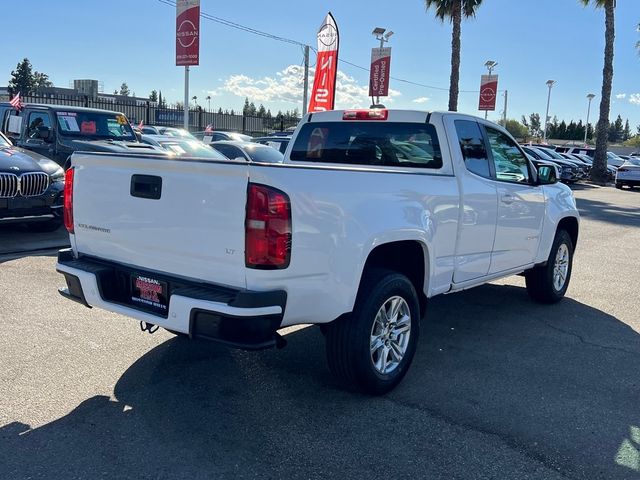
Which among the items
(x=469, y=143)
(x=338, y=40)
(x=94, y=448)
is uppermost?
(x=338, y=40)

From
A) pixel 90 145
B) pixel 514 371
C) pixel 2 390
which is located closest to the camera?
pixel 2 390

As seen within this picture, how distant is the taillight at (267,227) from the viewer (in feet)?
10.5

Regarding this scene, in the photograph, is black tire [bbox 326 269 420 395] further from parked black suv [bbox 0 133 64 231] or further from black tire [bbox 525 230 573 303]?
parked black suv [bbox 0 133 64 231]

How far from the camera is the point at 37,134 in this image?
11.0 metres

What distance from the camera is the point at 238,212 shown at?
323 centimetres

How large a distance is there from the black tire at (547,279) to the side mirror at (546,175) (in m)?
0.71

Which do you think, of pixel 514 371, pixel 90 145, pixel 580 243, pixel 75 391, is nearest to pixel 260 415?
pixel 75 391

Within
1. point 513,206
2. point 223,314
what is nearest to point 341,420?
point 223,314

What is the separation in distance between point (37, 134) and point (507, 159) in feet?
28.9

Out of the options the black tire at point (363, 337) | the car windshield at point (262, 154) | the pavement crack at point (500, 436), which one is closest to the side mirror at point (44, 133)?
the car windshield at point (262, 154)

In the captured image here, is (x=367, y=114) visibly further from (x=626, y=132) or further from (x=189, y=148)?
(x=626, y=132)

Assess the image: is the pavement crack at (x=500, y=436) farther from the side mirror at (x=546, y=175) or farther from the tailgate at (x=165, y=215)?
the side mirror at (x=546, y=175)

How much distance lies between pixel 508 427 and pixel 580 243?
825 cm

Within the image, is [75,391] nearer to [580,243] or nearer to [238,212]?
[238,212]
